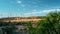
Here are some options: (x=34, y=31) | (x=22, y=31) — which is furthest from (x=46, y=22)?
(x=22, y=31)

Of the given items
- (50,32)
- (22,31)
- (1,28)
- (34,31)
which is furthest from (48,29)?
(1,28)

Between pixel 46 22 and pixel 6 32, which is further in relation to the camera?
pixel 6 32

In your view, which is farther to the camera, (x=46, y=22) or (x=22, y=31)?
(x=22, y=31)

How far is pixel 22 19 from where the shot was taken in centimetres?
1435

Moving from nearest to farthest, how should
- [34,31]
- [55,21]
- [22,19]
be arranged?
[55,21] → [34,31] → [22,19]

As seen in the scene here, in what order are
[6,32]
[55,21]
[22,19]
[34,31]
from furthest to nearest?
[22,19], [6,32], [34,31], [55,21]

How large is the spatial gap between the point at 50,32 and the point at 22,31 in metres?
3.64

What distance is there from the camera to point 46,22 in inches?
380

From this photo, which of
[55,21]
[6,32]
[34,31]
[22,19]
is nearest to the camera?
[55,21]

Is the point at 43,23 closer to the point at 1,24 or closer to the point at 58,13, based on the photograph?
the point at 58,13

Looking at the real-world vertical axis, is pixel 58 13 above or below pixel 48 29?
above

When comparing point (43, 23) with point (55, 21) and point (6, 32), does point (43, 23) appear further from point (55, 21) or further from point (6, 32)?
point (6, 32)

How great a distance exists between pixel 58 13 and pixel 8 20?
20.1 feet

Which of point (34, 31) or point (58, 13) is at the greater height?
point (58, 13)
